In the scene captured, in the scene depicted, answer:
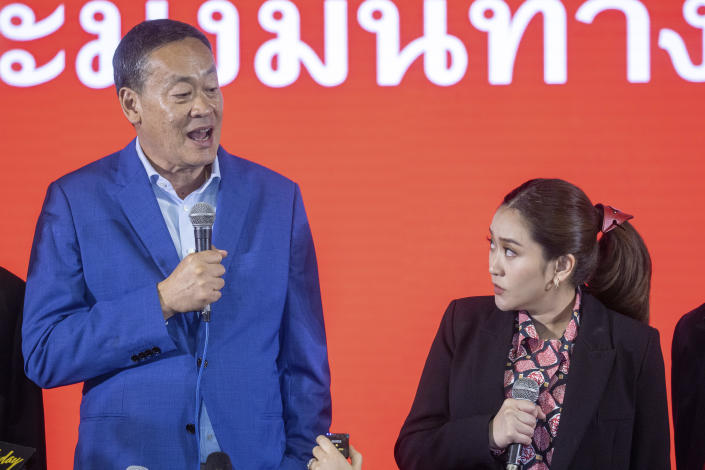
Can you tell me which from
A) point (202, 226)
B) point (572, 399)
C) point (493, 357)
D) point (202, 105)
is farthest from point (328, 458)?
point (202, 105)

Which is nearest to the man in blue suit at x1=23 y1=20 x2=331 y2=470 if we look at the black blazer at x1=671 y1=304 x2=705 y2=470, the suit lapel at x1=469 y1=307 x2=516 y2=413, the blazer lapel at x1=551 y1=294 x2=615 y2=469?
the suit lapel at x1=469 y1=307 x2=516 y2=413

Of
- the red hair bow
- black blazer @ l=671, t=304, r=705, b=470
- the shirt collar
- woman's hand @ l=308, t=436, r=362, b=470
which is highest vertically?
the shirt collar

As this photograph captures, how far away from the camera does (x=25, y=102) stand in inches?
141

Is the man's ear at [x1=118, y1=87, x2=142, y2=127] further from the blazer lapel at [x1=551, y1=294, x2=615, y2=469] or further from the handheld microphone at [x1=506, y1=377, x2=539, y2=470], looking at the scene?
the blazer lapel at [x1=551, y1=294, x2=615, y2=469]

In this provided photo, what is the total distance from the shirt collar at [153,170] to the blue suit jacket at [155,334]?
0.08ft

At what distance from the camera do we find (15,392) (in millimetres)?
2402

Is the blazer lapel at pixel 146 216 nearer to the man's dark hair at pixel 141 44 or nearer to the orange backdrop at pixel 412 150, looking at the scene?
the man's dark hair at pixel 141 44

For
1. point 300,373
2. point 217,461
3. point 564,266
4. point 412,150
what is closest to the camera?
point 217,461

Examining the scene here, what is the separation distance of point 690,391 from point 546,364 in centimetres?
60

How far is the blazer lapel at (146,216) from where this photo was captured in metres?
2.16

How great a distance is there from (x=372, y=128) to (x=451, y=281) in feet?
2.29

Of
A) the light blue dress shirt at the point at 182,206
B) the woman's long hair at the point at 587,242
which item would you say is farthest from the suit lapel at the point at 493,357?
the light blue dress shirt at the point at 182,206

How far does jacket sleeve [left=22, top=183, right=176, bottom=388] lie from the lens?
2035 millimetres

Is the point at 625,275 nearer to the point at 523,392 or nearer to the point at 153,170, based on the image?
the point at 523,392
